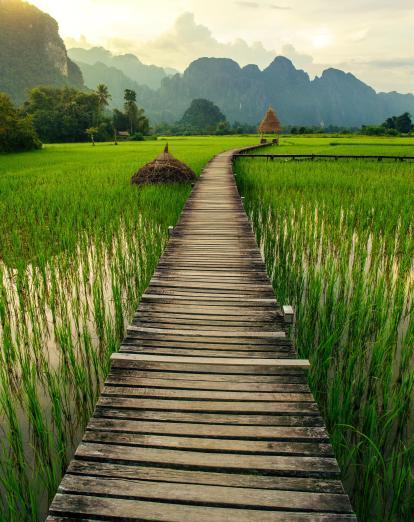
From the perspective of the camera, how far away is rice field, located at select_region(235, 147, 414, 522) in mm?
1996

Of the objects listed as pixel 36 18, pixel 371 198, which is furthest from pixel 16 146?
pixel 36 18

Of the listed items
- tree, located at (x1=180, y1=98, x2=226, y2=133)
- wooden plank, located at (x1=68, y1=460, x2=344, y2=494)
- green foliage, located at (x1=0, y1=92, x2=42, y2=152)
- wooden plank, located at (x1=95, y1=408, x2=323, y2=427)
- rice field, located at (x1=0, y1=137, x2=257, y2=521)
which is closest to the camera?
wooden plank, located at (x1=68, y1=460, x2=344, y2=494)

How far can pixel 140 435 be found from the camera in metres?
1.82

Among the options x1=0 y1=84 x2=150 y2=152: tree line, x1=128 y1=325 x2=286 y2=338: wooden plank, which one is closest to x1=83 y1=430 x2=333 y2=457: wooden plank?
x1=128 y1=325 x2=286 y2=338: wooden plank

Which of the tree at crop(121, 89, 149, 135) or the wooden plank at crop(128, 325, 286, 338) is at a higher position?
the tree at crop(121, 89, 149, 135)

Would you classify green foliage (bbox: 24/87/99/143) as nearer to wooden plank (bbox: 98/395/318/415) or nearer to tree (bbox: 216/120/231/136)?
tree (bbox: 216/120/231/136)

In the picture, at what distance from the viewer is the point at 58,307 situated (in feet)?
12.6

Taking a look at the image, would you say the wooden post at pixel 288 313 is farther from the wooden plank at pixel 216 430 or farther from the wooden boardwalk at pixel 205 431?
the wooden plank at pixel 216 430

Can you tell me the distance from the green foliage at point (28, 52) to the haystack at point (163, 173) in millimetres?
93168

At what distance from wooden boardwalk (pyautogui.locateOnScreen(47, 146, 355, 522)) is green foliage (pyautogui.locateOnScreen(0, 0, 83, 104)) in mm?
101403

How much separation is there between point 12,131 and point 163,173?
62.9 feet

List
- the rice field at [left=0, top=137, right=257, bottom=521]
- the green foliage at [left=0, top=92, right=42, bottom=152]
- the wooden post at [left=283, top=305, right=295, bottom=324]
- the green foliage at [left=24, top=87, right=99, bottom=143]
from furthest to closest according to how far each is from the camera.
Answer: the green foliage at [left=24, top=87, right=99, bottom=143] → the green foliage at [left=0, top=92, right=42, bottom=152] → the wooden post at [left=283, top=305, right=295, bottom=324] → the rice field at [left=0, top=137, right=257, bottom=521]

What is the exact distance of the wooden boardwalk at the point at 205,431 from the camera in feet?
4.83

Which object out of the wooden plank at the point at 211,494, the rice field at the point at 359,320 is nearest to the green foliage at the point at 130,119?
the rice field at the point at 359,320
